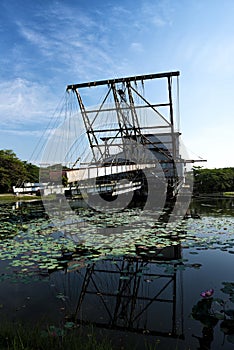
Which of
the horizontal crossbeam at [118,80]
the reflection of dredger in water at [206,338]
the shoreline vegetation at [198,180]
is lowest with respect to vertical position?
the reflection of dredger in water at [206,338]

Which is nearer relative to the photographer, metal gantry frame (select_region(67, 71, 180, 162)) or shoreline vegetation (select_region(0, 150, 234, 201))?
metal gantry frame (select_region(67, 71, 180, 162))

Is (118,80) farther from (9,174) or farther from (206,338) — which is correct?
(9,174)

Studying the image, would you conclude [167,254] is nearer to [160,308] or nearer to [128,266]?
[128,266]

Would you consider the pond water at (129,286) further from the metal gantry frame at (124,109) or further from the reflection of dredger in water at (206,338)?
the metal gantry frame at (124,109)

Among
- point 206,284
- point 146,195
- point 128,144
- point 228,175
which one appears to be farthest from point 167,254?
point 228,175

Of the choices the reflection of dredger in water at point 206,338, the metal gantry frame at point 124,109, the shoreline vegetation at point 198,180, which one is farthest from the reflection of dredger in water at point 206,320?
the shoreline vegetation at point 198,180

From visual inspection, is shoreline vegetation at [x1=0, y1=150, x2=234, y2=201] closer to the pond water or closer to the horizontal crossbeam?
the horizontal crossbeam

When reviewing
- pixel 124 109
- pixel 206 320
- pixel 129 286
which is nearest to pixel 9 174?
pixel 124 109

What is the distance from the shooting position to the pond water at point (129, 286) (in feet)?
8.50

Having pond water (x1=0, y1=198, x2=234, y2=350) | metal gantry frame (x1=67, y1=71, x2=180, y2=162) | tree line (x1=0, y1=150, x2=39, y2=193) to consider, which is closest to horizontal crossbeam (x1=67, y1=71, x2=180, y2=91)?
metal gantry frame (x1=67, y1=71, x2=180, y2=162)

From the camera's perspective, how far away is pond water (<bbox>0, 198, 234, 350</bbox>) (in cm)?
259

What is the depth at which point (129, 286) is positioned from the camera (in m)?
3.66

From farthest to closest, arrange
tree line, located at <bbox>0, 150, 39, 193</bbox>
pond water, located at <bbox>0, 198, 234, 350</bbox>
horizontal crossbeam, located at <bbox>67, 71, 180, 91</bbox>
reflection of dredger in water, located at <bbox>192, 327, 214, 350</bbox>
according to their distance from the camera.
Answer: tree line, located at <bbox>0, 150, 39, 193</bbox>, horizontal crossbeam, located at <bbox>67, 71, 180, 91</bbox>, pond water, located at <bbox>0, 198, 234, 350</bbox>, reflection of dredger in water, located at <bbox>192, 327, 214, 350</bbox>

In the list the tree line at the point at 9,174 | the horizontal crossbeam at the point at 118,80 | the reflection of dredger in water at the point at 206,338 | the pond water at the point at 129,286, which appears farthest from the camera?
the tree line at the point at 9,174
